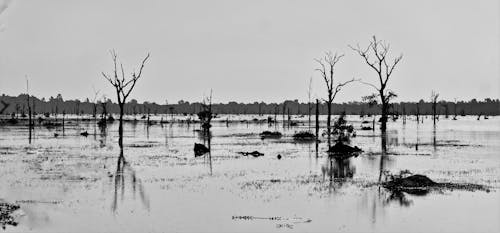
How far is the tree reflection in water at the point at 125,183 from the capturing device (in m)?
17.3

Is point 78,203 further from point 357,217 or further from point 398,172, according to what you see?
point 398,172

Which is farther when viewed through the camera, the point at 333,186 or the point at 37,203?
the point at 333,186

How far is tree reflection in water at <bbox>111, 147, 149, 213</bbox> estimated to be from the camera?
17.3 meters

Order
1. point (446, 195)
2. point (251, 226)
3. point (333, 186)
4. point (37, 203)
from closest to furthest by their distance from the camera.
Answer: point (251, 226) < point (37, 203) < point (446, 195) < point (333, 186)

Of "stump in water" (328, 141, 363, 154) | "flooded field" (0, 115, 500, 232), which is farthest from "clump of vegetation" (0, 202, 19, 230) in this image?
"stump in water" (328, 141, 363, 154)

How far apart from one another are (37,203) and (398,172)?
14.5m

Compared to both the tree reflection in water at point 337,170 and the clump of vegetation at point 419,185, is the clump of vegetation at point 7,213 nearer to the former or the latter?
the tree reflection in water at point 337,170

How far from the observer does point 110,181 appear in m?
21.6

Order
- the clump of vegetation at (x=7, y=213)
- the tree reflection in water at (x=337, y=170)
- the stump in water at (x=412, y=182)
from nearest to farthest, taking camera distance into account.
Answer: the clump of vegetation at (x=7, y=213), the stump in water at (x=412, y=182), the tree reflection in water at (x=337, y=170)

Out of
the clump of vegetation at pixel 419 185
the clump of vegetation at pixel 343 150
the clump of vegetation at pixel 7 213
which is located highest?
the clump of vegetation at pixel 343 150

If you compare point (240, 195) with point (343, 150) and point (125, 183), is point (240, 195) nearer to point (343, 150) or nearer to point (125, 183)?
point (125, 183)

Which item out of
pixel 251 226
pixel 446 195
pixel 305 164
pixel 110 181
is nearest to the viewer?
pixel 251 226

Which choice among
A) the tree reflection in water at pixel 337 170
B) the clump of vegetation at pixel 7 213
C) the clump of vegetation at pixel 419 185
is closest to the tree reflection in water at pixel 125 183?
the clump of vegetation at pixel 7 213

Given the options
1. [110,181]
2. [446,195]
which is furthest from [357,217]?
[110,181]
